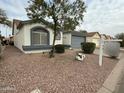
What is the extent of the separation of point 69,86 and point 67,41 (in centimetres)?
1935

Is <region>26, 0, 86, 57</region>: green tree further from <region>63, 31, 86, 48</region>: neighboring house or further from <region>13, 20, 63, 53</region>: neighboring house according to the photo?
<region>63, 31, 86, 48</region>: neighboring house

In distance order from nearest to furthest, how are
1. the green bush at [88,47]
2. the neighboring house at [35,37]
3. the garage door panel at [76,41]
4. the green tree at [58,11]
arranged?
the green tree at [58,11], the neighboring house at [35,37], the green bush at [88,47], the garage door panel at [76,41]

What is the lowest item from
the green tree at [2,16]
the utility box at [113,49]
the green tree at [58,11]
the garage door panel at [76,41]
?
the utility box at [113,49]

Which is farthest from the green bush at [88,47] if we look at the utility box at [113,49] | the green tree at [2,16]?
the green tree at [2,16]

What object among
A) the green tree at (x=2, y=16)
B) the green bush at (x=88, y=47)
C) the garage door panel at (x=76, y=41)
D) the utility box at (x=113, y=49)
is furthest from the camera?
the garage door panel at (x=76, y=41)

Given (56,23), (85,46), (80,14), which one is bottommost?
(85,46)

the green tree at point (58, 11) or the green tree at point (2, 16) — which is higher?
the green tree at point (2, 16)

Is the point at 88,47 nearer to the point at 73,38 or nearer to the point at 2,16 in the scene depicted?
the point at 73,38

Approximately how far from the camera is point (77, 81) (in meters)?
7.40

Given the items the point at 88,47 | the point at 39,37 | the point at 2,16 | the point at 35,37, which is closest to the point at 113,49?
the point at 88,47

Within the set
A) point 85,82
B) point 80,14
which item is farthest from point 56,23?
point 85,82

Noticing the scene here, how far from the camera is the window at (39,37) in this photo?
1619 centimetres

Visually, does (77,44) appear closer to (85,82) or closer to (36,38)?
(36,38)

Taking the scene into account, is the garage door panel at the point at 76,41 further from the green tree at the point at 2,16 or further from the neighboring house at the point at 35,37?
A: the green tree at the point at 2,16
